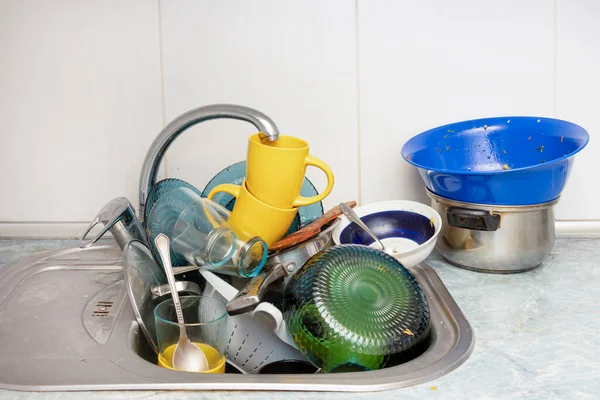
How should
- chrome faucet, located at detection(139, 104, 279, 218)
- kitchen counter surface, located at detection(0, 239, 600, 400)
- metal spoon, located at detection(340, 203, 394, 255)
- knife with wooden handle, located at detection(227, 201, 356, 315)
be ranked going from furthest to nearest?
metal spoon, located at detection(340, 203, 394, 255) < chrome faucet, located at detection(139, 104, 279, 218) < knife with wooden handle, located at detection(227, 201, 356, 315) < kitchen counter surface, located at detection(0, 239, 600, 400)

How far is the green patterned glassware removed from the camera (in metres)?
0.85

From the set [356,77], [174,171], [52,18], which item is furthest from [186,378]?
[52,18]

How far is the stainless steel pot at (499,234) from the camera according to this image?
1.08 metres

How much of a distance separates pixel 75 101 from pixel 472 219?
0.81 meters

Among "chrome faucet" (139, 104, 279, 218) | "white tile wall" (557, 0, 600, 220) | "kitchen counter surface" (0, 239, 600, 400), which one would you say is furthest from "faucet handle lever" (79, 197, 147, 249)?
"white tile wall" (557, 0, 600, 220)

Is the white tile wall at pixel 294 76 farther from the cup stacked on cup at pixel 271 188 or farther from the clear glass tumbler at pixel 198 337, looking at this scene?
the clear glass tumbler at pixel 198 337

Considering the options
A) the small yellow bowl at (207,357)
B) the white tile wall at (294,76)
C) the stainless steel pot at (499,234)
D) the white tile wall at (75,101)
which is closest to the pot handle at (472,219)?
the stainless steel pot at (499,234)

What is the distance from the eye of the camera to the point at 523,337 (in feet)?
2.95

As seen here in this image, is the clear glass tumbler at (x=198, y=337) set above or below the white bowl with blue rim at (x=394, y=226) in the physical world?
below

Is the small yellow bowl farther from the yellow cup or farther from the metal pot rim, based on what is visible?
the metal pot rim

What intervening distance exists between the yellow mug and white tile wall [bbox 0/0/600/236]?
0.34m

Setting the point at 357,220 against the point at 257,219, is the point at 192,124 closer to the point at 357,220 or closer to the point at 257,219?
the point at 257,219

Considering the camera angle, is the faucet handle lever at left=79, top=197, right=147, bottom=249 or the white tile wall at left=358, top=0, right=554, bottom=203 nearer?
the faucet handle lever at left=79, top=197, right=147, bottom=249

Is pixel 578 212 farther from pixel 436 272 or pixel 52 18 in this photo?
pixel 52 18
